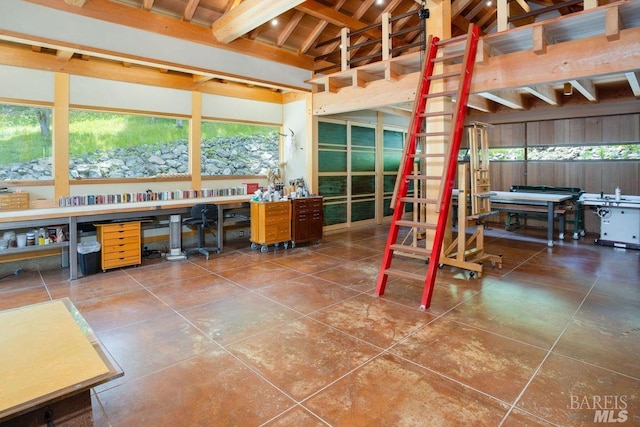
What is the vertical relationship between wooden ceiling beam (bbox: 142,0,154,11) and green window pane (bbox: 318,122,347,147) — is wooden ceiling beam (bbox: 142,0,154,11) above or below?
above

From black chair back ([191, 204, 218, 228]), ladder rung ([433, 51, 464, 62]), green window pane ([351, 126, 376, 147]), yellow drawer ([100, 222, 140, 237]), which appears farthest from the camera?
green window pane ([351, 126, 376, 147])

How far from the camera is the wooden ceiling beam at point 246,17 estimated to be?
172 inches

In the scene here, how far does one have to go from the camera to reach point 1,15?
4.04 metres

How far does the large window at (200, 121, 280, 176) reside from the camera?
6.91 meters

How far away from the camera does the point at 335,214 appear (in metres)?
8.16

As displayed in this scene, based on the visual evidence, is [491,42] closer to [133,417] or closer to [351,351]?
[351,351]

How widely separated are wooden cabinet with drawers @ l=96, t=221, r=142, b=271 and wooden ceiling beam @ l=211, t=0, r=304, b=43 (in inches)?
121

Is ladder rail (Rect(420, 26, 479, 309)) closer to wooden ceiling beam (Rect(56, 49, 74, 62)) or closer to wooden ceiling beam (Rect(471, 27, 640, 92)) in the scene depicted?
wooden ceiling beam (Rect(471, 27, 640, 92))

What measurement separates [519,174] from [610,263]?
3.74 metres

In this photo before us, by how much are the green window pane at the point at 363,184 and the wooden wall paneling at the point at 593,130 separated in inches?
177

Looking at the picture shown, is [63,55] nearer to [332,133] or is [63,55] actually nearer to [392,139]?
[332,133]

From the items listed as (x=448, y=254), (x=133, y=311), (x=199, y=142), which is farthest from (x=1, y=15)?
(x=448, y=254)

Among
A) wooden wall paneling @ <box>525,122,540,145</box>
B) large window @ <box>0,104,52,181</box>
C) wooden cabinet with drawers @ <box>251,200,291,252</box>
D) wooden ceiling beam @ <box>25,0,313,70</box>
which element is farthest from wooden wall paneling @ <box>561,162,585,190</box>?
large window @ <box>0,104,52,181</box>

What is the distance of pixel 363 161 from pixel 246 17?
14.9ft
